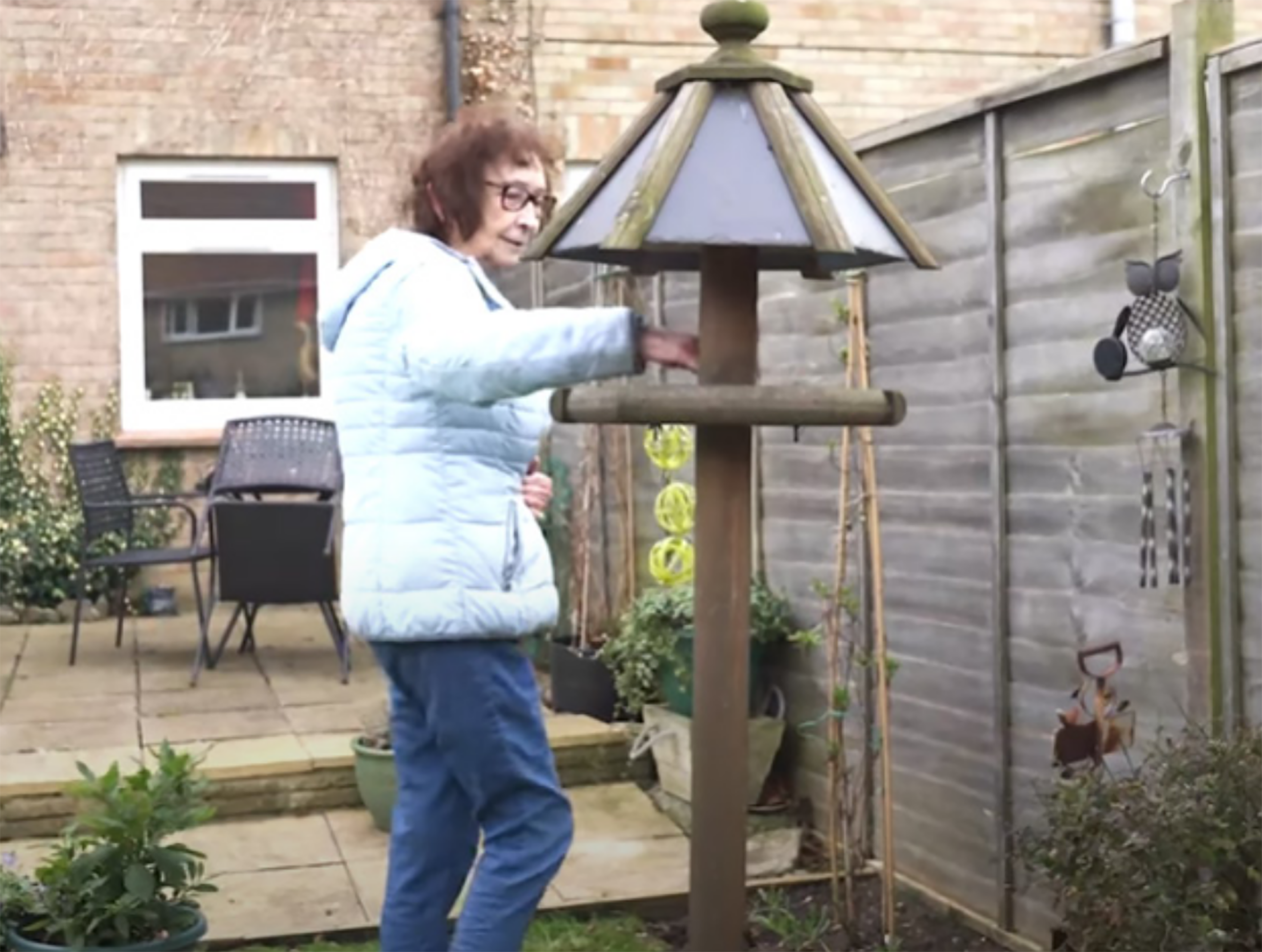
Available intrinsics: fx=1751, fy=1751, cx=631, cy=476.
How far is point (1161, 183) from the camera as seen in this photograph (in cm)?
349

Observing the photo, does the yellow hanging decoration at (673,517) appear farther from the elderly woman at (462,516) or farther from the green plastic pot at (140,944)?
the elderly woman at (462,516)

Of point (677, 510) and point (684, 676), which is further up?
point (677, 510)

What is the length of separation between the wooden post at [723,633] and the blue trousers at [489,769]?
2.02 feet

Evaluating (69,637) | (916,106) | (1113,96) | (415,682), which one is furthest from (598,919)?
(916,106)

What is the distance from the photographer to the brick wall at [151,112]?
8891 millimetres

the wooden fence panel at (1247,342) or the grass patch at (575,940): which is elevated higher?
the wooden fence panel at (1247,342)

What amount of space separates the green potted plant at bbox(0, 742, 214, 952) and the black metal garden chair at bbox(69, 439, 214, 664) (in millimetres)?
3145

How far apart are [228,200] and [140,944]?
6.42 metres

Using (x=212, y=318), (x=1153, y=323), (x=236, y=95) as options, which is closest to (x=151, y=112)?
(x=236, y=95)

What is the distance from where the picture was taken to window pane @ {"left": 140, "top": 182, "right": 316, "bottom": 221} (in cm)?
922

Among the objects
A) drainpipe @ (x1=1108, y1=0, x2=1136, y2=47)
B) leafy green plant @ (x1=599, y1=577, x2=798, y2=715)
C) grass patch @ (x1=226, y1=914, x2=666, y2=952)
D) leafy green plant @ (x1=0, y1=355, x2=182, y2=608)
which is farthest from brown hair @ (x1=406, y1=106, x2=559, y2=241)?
drainpipe @ (x1=1108, y1=0, x2=1136, y2=47)

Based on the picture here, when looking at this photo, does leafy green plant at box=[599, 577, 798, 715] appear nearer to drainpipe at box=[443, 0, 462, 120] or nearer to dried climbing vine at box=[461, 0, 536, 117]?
drainpipe at box=[443, 0, 462, 120]

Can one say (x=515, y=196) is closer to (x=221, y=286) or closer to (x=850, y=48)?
(x=221, y=286)

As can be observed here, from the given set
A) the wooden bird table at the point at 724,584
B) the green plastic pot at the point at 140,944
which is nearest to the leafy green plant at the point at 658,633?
the green plastic pot at the point at 140,944
